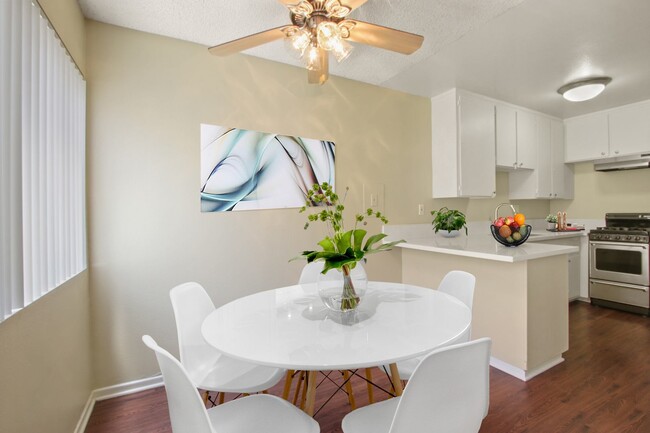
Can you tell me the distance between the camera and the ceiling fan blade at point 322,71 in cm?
164

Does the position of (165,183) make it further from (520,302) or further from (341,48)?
(520,302)

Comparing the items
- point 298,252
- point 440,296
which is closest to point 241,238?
point 298,252

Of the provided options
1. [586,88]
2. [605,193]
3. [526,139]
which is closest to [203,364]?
[586,88]

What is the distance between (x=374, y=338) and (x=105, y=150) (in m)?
1.96

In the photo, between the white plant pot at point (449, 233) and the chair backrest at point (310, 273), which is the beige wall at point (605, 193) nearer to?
the white plant pot at point (449, 233)

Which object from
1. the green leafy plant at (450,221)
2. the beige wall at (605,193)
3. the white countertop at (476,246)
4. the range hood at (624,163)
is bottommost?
the white countertop at (476,246)

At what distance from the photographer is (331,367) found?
2.91ft

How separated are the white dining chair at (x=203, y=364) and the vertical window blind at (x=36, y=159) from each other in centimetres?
54

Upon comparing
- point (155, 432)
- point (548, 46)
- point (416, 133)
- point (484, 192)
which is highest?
point (548, 46)

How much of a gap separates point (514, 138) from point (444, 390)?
3608mm

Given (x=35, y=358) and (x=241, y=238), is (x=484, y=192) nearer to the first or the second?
(x=241, y=238)

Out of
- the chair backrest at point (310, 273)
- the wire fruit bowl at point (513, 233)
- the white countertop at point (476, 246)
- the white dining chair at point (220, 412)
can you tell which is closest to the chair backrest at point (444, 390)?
the white dining chair at point (220, 412)

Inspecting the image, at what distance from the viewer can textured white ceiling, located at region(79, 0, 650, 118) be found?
6.13 ft

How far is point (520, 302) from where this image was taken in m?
2.20
